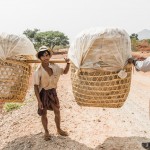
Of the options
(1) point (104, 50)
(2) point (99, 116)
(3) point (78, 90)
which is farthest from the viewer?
(2) point (99, 116)

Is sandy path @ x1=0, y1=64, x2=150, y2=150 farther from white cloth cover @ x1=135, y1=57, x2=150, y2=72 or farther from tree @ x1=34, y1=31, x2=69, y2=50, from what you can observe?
tree @ x1=34, y1=31, x2=69, y2=50

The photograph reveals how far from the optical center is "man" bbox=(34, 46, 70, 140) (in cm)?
557

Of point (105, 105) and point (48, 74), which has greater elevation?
point (48, 74)

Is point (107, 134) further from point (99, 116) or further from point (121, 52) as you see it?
point (121, 52)

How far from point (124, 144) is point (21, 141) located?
173 centimetres

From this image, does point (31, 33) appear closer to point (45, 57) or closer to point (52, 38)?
point (52, 38)

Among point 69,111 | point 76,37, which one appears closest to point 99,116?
point 69,111

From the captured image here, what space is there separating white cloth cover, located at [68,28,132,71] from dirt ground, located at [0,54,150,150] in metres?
1.56

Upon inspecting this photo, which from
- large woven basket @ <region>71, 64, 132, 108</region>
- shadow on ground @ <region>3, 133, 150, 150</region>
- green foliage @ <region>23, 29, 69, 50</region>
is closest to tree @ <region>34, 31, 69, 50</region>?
green foliage @ <region>23, 29, 69, 50</region>

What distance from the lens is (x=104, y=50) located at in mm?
4805

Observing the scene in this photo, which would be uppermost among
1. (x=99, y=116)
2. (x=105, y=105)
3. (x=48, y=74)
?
(x=48, y=74)

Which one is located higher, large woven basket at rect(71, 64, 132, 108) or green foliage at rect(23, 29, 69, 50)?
large woven basket at rect(71, 64, 132, 108)

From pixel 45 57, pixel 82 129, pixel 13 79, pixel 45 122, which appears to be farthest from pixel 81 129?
pixel 13 79

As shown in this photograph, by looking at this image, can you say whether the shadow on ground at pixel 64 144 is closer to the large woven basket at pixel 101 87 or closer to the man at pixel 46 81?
the man at pixel 46 81
